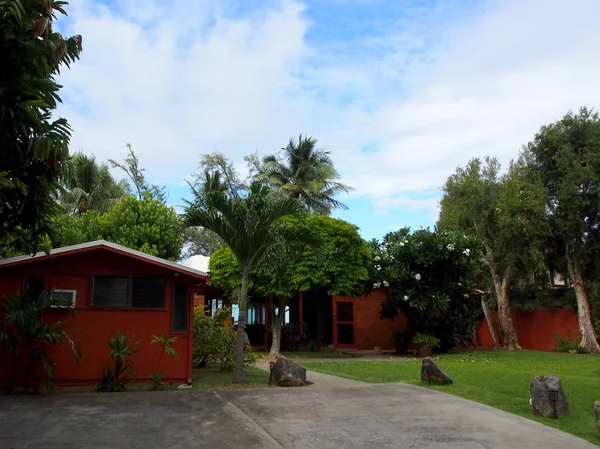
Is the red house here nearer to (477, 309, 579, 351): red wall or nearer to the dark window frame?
the dark window frame

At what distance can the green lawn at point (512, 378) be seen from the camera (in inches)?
296

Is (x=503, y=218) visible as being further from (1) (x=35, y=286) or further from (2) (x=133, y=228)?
(1) (x=35, y=286)

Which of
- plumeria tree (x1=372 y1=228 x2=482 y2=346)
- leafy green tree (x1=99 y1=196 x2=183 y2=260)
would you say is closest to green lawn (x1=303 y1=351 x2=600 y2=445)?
plumeria tree (x1=372 y1=228 x2=482 y2=346)

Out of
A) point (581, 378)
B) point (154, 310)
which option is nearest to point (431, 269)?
point (581, 378)

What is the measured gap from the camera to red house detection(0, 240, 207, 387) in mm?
9797

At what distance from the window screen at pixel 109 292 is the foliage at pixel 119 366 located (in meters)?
0.66

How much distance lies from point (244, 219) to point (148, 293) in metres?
2.51

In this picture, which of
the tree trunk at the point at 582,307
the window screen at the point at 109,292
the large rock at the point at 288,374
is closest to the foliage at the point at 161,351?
the window screen at the point at 109,292

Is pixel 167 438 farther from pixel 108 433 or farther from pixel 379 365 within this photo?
pixel 379 365

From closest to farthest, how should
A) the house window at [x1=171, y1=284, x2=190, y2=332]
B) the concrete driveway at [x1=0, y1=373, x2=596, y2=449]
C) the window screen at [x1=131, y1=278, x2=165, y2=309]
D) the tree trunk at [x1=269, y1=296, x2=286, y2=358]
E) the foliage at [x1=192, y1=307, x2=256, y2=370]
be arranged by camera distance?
the concrete driveway at [x1=0, y1=373, x2=596, y2=449] → the window screen at [x1=131, y1=278, x2=165, y2=309] → the house window at [x1=171, y1=284, x2=190, y2=332] → the foliage at [x1=192, y1=307, x2=256, y2=370] → the tree trunk at [x1=269, y1=296, x2=286, y2=358]

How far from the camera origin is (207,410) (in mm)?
7594

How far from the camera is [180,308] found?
10.8 metres

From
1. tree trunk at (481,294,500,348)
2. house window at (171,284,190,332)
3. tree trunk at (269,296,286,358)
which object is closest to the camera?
house window at (171,284,190,332)

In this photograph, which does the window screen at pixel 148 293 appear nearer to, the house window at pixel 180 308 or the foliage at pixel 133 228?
the house window at pixel 180 308
